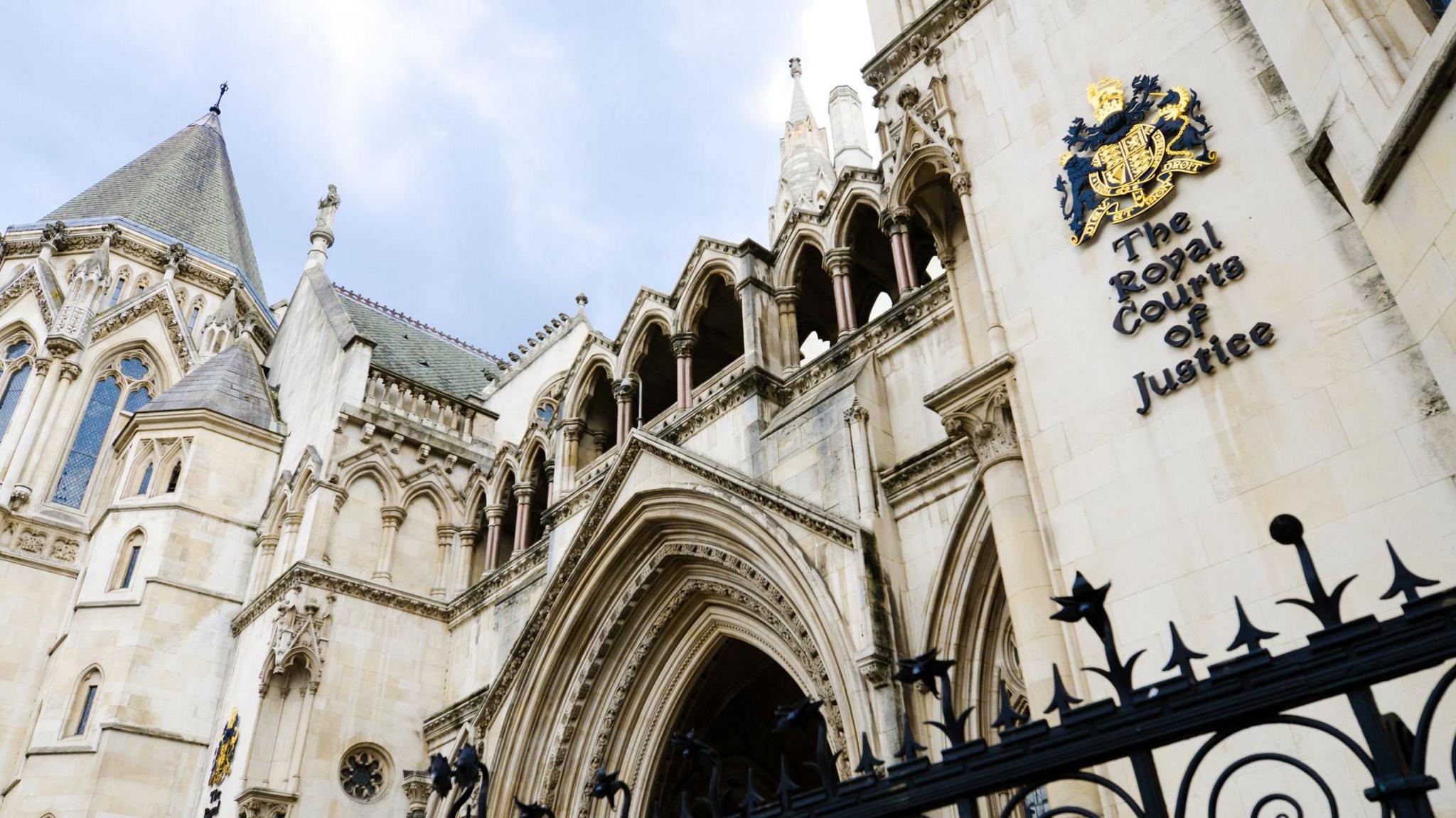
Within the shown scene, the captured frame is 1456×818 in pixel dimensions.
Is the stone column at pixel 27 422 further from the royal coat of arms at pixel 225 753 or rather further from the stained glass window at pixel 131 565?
the royal coat of arms at pixel 225 753

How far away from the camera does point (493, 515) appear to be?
1992 cm

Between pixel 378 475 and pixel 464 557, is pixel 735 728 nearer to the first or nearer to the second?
pixel 464 557

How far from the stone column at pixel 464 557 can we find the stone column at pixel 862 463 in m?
10.4

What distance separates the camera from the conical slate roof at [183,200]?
33938 mm

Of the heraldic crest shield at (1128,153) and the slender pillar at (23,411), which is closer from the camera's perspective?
the heraldic crest shield at (1128,153)

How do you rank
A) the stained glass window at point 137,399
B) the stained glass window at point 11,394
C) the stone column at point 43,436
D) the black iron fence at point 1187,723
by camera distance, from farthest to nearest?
the stained glass window at point 137,399, the stained glass window at point 11,394, the stone column at point 43,436, the black iron fence at point 1187,723

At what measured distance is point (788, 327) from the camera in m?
15.4

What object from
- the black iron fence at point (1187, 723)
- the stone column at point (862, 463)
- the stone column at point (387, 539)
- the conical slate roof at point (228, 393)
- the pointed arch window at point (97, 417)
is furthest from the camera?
the pointed arch window at point (97, 417)

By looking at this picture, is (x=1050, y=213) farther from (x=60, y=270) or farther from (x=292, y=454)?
(x=60, y=270)

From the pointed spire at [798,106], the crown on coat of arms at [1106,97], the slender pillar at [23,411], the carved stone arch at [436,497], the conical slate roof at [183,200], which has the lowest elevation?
the crown on coat of arms at [1106,97]

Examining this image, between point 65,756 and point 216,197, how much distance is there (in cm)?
2468

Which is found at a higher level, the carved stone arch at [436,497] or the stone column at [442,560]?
the carved stone arch at [436,497]

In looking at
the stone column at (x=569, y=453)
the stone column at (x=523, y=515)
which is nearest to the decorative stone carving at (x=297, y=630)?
the stone column at (x=523, y=515)

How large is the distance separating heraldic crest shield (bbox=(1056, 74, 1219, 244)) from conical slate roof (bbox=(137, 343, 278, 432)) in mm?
18973
